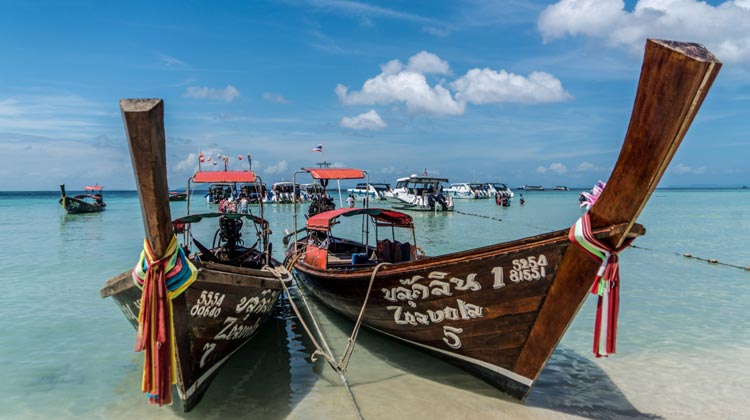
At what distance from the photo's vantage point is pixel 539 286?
4.94 meters

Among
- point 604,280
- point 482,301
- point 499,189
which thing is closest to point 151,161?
point 482,301

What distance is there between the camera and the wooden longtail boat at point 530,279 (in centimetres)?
361

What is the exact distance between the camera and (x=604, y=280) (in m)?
4.36

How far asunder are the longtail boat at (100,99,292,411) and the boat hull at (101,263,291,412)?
0.01 metres

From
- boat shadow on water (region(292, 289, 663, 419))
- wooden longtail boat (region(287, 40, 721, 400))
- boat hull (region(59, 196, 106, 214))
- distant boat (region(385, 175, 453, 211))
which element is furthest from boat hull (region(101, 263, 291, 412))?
boat hull (region(59, 196, 106, 214))

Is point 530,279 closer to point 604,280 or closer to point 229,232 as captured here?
point 604,280

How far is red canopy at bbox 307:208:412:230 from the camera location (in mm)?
8961

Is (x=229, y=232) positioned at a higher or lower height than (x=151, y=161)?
lower

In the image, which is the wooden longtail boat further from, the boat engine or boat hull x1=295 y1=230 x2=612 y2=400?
the boat engine

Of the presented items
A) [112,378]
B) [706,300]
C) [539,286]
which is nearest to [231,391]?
[112,378]

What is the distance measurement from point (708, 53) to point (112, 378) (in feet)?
26.8

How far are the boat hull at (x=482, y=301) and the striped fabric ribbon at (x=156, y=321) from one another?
9.46ft

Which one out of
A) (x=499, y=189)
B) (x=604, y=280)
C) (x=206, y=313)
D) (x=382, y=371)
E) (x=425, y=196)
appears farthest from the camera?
(x=499, y=189)

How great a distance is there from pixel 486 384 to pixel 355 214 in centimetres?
418
